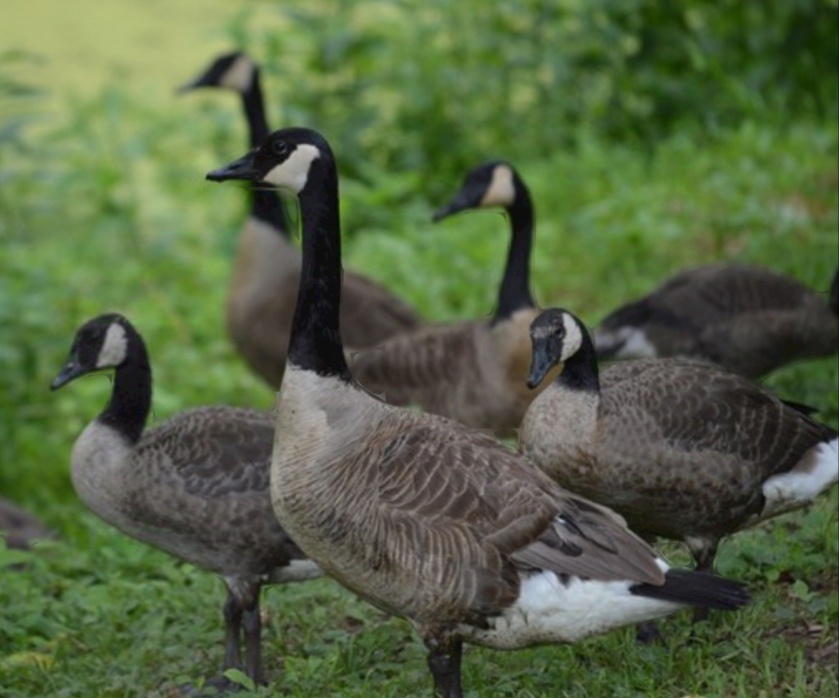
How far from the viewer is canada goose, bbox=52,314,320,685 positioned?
5848mm

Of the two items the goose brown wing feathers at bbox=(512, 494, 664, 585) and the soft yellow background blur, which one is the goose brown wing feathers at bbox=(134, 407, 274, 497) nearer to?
the goose brown wing feathers at bbox=(512, 494, 664, 585)

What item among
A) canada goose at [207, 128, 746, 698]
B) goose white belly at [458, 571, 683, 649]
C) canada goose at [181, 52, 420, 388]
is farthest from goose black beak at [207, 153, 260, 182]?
canada goose at [181, 52, 420, 388]

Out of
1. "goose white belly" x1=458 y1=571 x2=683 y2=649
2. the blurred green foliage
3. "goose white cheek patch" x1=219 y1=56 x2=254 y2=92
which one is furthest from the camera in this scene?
the blurred green foliage

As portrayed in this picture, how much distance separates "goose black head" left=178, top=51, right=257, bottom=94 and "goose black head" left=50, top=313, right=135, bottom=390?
15.2 feet

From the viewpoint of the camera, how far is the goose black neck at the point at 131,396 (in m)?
6.20

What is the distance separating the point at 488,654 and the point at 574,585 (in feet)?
3.56

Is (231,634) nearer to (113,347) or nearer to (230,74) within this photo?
(113,347)

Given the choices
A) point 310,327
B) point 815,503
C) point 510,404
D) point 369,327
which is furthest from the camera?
point 369,327

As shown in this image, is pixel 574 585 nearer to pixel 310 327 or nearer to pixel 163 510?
pixel 310 327

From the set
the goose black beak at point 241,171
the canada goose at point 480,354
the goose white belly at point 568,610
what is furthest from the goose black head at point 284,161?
the canada goose at point 480,354

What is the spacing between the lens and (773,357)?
26.5ft

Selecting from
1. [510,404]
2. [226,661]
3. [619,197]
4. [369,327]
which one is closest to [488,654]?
[226,661]

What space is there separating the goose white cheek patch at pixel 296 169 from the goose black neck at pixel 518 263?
297cm

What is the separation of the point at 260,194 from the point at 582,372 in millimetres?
4557
